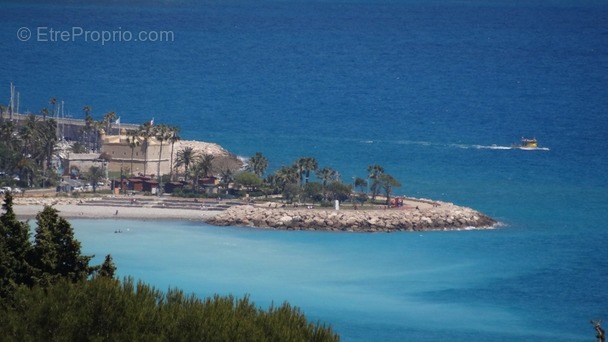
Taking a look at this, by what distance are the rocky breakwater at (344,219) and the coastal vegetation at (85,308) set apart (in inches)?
1463

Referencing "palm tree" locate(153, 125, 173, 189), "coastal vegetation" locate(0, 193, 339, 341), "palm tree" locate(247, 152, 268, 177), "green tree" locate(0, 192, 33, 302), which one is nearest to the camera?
"coastal vegetation" locate(0, 193, 339, 341)

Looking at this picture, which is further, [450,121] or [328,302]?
[450,121]

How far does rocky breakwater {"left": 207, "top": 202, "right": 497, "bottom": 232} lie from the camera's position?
7075 cm

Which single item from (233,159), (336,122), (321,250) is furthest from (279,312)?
(336,122)

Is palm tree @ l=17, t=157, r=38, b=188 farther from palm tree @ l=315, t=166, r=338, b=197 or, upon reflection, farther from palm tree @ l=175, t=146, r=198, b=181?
palm tree @ l=315, t=166, r=338, b=197

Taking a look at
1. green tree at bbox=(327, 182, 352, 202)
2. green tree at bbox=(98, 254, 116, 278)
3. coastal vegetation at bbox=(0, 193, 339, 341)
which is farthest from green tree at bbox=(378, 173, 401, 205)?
coastal vegetation at bbox=(0, 193, 339, 341)

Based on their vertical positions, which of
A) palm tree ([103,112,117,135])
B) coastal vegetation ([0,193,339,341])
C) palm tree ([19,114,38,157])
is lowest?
coastal vegetation ([0,193,339,341])

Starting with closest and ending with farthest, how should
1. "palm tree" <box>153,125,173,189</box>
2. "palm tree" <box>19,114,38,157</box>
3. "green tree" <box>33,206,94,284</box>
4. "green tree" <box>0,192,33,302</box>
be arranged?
1. "green tree" <box>0,192,33,302</box>
2. "green tree" <box>33,206,94,284</box>
3. "palm tree" <box>19,114,38,157</box>
4. "palm tree" <box>153,125,173,189</box>

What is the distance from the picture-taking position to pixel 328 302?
5584 cm

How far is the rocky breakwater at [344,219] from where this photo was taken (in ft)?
232

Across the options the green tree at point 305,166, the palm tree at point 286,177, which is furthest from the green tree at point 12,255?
the green tree at point 305,166

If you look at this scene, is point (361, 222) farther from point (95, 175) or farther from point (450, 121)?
point (450, 121)

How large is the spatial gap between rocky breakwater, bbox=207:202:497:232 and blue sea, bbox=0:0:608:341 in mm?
1039

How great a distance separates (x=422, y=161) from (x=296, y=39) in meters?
98.4
